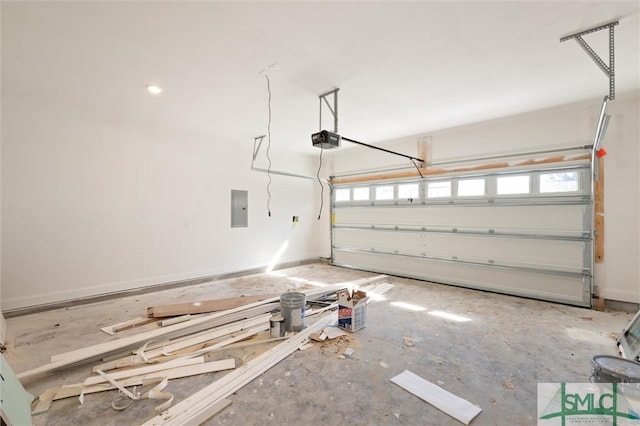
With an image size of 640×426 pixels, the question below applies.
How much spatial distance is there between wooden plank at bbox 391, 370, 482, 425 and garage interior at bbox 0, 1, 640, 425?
0.06 m

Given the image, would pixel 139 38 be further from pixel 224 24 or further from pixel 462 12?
pixel 462 12

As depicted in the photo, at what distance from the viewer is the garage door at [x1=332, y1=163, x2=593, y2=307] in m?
3.97

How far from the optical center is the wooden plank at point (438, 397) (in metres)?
1.77

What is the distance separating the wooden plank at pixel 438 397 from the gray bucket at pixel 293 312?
3.72 ft

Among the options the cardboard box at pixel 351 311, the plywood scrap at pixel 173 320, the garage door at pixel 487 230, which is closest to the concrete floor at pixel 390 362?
the cardboard box at pixel 351 311

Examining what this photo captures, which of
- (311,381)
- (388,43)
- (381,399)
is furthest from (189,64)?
(381,399)

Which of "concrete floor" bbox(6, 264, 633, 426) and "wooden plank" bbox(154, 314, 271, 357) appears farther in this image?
"wooden plank" bbox(154, 314, 271, 357)

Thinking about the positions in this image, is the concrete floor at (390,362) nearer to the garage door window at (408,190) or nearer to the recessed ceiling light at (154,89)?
the garage door window at (408,190)

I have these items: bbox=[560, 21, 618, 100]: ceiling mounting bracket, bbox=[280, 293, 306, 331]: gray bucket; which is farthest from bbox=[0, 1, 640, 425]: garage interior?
bbox=[280, 293, 306, 331]: gray bucket

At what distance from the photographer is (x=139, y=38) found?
2303mm

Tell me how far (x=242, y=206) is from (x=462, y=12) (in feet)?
15.6

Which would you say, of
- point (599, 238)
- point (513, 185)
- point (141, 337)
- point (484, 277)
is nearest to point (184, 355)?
point (141, 337)

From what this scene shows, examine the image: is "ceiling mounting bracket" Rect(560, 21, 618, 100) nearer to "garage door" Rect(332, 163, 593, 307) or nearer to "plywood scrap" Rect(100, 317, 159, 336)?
"garage door" Rect(332, 163, 593, 307)

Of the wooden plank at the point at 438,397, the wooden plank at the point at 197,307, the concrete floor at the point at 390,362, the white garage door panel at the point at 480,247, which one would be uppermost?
the white garage door panel at the point at 480,247
